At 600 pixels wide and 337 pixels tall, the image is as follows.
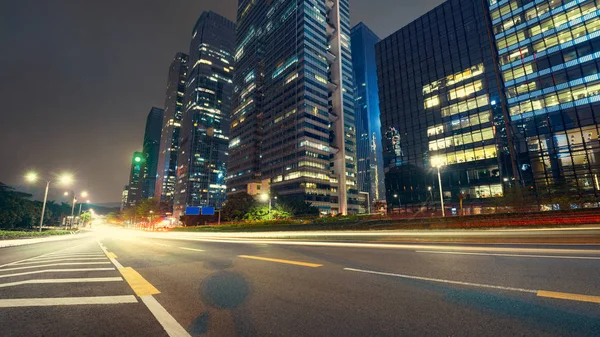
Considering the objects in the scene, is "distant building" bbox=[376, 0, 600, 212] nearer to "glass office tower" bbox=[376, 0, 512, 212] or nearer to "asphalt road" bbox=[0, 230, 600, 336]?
"glass office tower" bbox=[376, 0, 512, 212]

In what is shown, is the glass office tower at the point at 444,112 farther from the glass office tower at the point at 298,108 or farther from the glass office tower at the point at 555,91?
the glass office tower at the point at 298,108

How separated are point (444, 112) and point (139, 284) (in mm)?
70778

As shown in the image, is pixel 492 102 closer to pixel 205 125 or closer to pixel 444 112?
pixel 444 112

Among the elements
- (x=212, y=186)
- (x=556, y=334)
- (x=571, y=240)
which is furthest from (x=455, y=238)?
(x=212, y=186)

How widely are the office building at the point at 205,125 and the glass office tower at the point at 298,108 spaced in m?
46.7

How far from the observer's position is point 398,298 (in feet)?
14.1

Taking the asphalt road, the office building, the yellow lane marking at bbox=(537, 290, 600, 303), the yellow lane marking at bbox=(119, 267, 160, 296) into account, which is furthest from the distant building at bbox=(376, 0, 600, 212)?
the office building

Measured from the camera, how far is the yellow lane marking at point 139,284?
16.4 feet

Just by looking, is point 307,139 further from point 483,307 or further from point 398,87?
point 483,307

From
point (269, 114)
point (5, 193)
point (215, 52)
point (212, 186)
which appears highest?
point (215, 52)

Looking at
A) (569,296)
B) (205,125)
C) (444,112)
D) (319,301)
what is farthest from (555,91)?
(205,125)

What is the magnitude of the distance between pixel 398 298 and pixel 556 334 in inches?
78.6

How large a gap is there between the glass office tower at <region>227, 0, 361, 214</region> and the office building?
1837 inches

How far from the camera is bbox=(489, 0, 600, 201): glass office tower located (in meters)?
41.7
